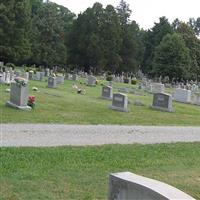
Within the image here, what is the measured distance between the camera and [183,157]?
434 inches

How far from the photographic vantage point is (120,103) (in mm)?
21375

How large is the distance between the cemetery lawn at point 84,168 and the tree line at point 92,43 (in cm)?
5502

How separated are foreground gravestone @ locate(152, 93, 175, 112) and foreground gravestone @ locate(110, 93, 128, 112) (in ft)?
9.79

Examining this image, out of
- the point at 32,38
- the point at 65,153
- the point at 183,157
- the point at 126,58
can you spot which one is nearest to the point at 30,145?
the point at 65,153

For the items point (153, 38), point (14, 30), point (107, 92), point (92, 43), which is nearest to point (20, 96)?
point (107, 92)

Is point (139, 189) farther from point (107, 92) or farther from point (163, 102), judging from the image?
point (107, 92)

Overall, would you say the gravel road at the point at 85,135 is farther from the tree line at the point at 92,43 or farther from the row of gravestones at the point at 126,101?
the tree line at the point at 92,43

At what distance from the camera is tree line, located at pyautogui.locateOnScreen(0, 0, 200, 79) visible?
218 feet

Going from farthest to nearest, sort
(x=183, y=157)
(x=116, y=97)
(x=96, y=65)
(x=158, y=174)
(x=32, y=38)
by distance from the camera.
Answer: (x=96, y=65) → (x=32, y=38) → (x=116, y=97) → (x=183, y=157) → (x=158, y=174)

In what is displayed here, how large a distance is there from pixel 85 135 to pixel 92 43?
67.3m

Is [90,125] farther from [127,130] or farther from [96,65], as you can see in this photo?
[96,65]

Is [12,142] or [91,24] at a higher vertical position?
[91,24]

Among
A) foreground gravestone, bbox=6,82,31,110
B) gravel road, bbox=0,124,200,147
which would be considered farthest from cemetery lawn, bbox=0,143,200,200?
foreground gravestone, bbox=6,82,31,110

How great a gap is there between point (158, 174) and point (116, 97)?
1272 cm
